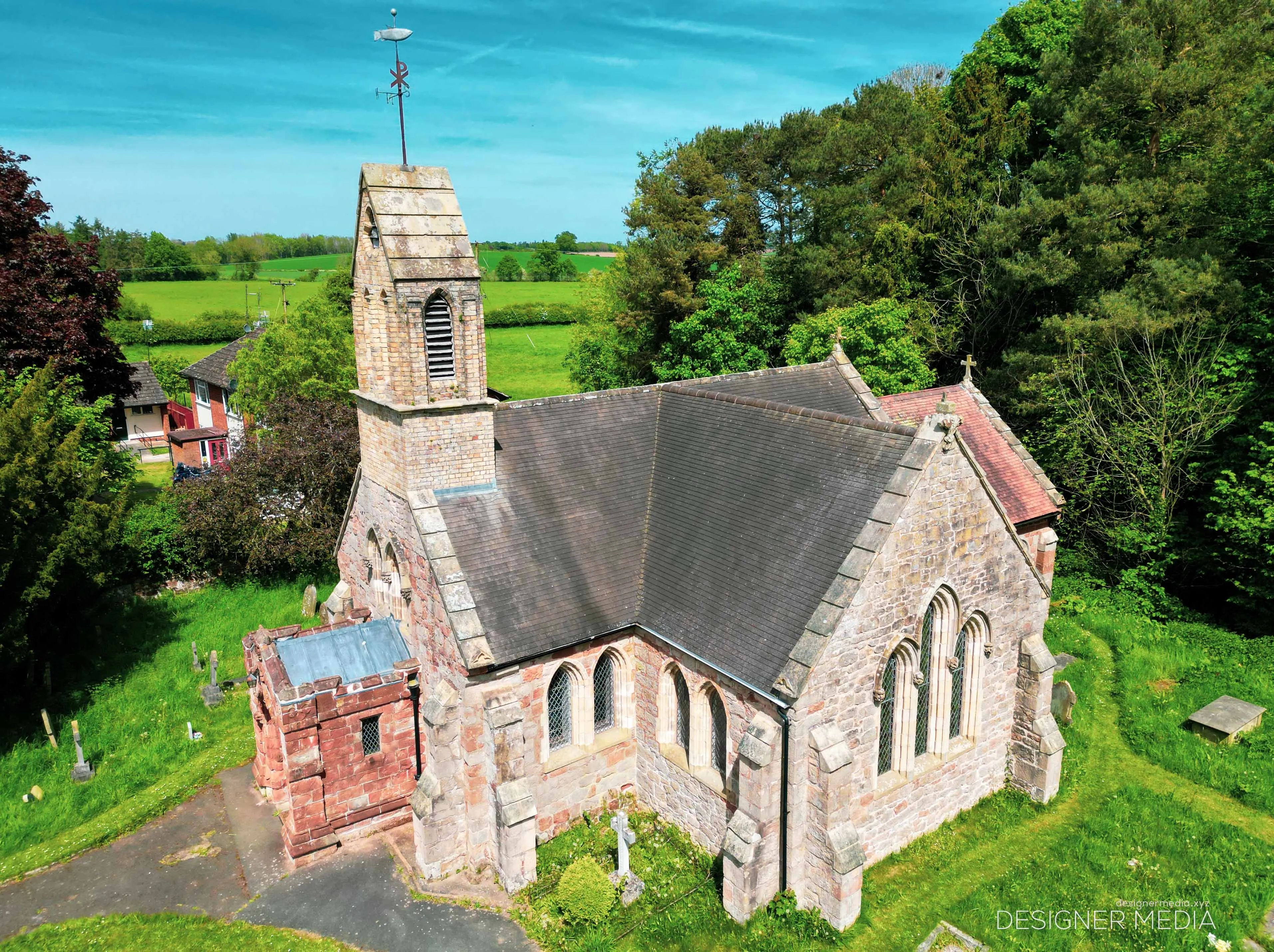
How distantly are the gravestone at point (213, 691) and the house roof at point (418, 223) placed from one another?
47.2ft

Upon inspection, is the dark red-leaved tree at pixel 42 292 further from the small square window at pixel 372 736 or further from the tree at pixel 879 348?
the tree at pixel 879 348

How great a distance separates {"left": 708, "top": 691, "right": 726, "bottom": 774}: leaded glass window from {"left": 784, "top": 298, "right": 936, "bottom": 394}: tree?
18.6 metres

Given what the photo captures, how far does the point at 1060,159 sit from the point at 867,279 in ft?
31.1

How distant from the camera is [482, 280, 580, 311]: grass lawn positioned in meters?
117

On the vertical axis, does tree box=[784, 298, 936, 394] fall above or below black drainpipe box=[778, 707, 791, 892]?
above

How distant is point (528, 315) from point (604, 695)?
317 ft

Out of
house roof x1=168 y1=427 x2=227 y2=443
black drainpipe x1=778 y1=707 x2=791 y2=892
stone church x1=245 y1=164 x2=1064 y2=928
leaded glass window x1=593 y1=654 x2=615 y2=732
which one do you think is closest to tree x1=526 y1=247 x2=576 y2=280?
house roof x1=168 y1=427 x2=227 y2=443

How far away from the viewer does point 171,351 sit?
273ft

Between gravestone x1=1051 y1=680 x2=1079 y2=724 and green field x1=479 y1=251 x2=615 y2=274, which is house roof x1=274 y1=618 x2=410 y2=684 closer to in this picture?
gravestone x1=1051 y1=680 x2=1079 y2=724

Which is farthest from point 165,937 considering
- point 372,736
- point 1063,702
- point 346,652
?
point 1063,702

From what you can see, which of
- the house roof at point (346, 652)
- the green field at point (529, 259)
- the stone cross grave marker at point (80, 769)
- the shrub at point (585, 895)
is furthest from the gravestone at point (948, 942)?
the green field at point (529, 259)

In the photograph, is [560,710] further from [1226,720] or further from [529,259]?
[529,259]

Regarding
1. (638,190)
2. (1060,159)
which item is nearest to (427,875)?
(1060,159)

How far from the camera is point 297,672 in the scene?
17672 millimetres
